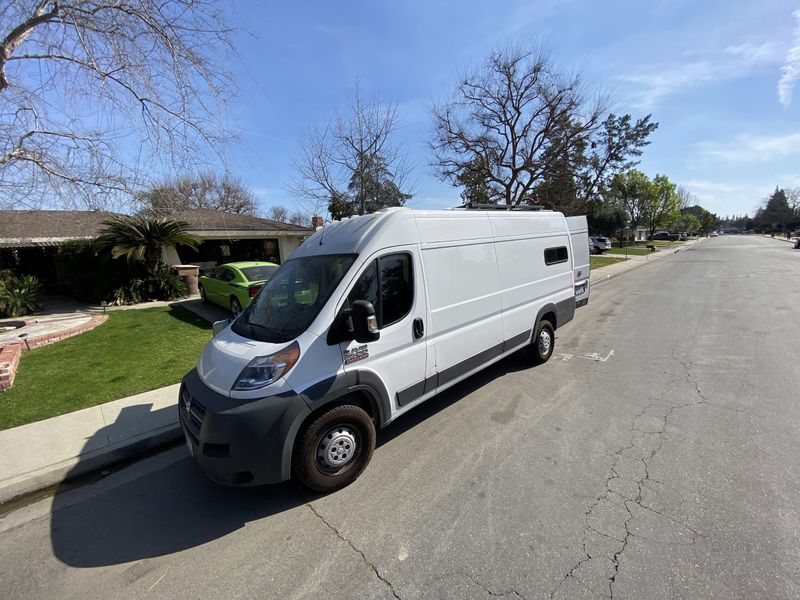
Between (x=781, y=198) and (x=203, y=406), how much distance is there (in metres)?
→ 145

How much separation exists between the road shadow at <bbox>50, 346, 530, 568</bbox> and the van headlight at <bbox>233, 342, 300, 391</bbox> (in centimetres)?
106

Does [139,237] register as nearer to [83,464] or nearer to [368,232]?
[83,464]

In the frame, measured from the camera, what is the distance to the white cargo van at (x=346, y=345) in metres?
2.75

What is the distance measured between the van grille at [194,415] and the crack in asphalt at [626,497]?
2672 mm

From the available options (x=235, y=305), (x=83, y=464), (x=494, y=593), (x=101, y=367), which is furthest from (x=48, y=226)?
(x=494, y=593)

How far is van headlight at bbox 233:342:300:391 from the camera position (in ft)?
9.23

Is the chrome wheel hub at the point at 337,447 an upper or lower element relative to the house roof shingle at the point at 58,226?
lower

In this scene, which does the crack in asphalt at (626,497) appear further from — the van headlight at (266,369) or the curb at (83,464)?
the curb at (83,464)

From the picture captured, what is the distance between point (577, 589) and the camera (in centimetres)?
212

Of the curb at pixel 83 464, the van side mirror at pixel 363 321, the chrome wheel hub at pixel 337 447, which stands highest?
the van side mirror at pixel 363 321

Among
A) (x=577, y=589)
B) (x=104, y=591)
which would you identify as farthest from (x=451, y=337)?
(x=104, y=591)

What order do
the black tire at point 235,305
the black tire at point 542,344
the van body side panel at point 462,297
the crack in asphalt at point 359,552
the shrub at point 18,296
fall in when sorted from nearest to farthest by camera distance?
the crack in asphalt at point 359,552 → the van body side panel at point 462,297 → the black tire at point 542,344 → the black tire at point 235,305 → the shrub at point 18,296

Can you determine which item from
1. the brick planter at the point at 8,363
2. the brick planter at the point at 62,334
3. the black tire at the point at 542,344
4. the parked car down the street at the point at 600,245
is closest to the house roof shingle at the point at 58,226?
the brick planter at the point at 62,334

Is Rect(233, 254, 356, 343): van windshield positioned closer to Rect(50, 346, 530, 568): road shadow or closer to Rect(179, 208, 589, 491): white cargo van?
Rect(179, 208, 589, 491): white cargo van
